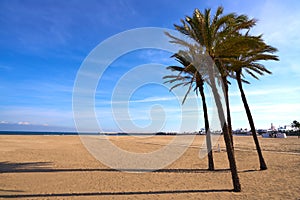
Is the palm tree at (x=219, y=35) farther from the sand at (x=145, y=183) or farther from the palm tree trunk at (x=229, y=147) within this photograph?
the sand at (x=145, y=183)

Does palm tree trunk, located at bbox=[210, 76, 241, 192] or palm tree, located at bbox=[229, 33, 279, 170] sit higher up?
palm tree, located at bbox=[229, 33, 279, 170]

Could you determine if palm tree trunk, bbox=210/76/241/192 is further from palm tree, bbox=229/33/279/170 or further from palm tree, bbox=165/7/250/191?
palm tree, bbox=229/33/279/170

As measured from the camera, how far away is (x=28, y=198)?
9281 mm

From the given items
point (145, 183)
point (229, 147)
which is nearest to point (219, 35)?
point (229, 147)

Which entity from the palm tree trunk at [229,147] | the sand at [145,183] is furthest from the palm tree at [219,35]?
the sand at [145,183]

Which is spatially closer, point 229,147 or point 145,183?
point 229,147

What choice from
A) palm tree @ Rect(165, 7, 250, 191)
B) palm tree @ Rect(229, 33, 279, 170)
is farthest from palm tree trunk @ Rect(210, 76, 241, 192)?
palm tree @ Rect(229, 33, 279, 170)

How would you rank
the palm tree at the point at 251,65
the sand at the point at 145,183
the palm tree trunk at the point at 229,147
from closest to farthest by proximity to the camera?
the sand at the point at 145,183 < the palm tree trunk at the point at 229,147 < the palm tree at the point at 251,65

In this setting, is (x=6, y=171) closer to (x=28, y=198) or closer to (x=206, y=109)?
(x=28, y=198)

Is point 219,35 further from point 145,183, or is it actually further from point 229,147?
point 145,183

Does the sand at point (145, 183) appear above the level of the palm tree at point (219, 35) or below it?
below

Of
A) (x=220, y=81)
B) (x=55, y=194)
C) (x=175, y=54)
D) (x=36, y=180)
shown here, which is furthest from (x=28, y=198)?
(x=220, y=81)

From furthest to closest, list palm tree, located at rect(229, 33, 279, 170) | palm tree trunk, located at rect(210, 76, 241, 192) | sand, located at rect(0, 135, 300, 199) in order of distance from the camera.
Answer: palm tree, located at rect(229, 33, 279, 170) → palm tree trunk, located at rect(210, 76, 241, 192) → sand, located at rect(0, 135, 300, 199)

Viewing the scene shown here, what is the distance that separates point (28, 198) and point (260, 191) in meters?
9.33
